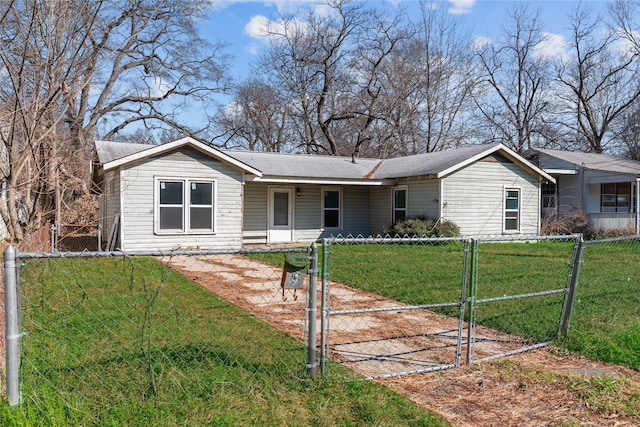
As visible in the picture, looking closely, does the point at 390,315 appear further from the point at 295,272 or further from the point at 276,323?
the point at 295,272

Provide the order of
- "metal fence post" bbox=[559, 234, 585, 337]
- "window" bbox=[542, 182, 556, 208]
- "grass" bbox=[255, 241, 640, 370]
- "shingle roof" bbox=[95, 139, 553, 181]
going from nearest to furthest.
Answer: "metal fence post" bbox=[559, 234, 585, 337] → "grass" bbox=[255, 241, 640, 370] → "shingle roof" bbox=[95, 139, 553, 181] → "window" bbox=[542, 182, 556, 208]

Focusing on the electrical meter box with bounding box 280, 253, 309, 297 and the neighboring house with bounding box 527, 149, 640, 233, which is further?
the neighboring house with bounding box 527, 149, 640, 233

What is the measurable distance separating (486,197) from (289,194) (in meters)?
7.15

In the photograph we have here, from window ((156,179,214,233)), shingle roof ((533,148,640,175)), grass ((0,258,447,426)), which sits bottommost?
grass ((0,258,447,426))

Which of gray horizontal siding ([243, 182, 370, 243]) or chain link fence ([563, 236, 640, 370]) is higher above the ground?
gray horizontal siding ([243, 182, 370, 243])

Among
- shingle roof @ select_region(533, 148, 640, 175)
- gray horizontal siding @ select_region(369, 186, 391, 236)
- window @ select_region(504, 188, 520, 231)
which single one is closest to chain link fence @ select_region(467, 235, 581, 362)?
window @ select_region(504, 188, 520, 231)

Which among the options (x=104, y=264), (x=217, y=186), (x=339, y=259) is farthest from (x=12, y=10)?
(x=217, y=186)

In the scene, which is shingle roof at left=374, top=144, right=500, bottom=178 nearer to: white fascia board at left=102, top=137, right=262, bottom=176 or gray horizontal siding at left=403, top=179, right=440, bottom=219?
gray horizontal siding at left=403, top=179, right=440, bottom=219

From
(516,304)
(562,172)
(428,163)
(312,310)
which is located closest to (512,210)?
(428,163)

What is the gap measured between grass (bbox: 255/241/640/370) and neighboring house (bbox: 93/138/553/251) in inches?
115

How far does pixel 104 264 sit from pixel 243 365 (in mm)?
6509

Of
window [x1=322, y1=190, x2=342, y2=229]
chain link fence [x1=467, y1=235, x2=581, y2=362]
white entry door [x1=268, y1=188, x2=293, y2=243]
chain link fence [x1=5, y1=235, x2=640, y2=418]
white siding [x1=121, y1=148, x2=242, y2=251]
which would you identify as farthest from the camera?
window [x1=322, y1=190, x2=342, y2=229]

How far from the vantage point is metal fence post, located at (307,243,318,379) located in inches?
143

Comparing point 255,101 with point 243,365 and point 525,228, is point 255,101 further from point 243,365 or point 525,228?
point 243,365
